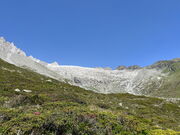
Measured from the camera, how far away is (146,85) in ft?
556

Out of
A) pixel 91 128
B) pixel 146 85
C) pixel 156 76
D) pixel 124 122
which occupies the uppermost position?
pixel 156 76

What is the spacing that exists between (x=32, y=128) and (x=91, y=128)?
3034 millimetres

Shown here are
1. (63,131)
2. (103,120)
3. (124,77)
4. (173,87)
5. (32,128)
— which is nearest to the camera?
(32,128)

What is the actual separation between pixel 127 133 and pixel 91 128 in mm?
2093

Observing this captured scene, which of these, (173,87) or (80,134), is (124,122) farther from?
(173,87)

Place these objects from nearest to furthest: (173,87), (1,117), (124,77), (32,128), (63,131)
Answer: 1. (32,128)
2. (63,131)
3. (1,117)
4. (173,87)
5. (124,77)

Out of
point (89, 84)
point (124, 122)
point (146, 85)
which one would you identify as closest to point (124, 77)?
point (146, 85)

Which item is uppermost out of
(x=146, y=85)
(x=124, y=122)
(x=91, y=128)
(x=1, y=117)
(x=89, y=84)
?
(x=146, y=85)

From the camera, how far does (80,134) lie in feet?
24.6

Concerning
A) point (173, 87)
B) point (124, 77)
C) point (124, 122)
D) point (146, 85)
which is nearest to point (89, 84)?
point (124, 77)

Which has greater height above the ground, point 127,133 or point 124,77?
point 124,77

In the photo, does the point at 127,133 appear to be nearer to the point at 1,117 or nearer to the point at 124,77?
the point at 1,117

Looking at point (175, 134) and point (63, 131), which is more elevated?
point (175, 134)

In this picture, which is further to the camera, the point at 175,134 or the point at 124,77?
the point at 124,77
